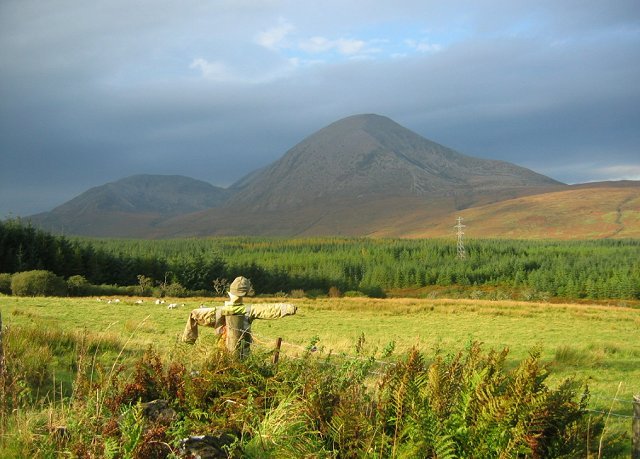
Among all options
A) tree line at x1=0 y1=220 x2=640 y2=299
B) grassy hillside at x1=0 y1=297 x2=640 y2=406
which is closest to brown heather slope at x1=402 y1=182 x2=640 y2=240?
tree line at x1=0 y1=220 x2=640 y2=299

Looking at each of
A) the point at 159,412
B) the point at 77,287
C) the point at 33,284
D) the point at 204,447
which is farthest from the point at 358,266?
the point at 204,447

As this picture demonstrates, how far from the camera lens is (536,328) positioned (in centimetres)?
2869

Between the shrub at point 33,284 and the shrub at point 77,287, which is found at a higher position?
the shrub at point 33,284

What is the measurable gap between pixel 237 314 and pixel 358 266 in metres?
105

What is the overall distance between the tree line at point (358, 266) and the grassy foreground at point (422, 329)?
28.3 metres

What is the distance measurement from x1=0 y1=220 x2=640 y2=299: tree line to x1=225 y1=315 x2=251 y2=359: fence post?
161 ft

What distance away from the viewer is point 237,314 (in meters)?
7.36

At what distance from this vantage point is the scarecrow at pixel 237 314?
7293mm

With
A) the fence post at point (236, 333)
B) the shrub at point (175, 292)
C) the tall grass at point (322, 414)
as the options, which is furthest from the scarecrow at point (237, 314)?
the shrub at point (175, 292)

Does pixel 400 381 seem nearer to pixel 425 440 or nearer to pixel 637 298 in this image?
pixel 425 440

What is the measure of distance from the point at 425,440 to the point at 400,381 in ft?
2.35

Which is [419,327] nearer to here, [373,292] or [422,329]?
[422,329]

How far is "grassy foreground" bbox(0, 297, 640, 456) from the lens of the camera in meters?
13.2

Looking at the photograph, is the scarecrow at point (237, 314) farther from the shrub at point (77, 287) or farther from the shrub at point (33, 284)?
the shrub at point (77, 287)
